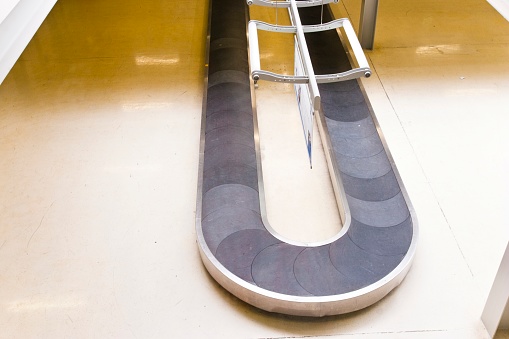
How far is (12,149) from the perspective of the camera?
5.95 metres

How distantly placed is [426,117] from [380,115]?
1.58 feet

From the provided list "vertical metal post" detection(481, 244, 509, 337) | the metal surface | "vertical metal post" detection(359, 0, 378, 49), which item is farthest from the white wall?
"vertical metal post" detection(359, 0, 378, 49)

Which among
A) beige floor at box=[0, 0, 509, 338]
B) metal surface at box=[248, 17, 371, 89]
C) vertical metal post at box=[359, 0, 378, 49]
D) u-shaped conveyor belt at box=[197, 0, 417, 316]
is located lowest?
beige floor at box=[0, 0, 509, 338]

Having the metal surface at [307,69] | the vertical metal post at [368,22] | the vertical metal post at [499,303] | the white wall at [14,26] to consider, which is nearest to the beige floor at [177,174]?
the vertical metal post at [499,303]

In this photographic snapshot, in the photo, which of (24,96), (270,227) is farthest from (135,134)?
(270,227)

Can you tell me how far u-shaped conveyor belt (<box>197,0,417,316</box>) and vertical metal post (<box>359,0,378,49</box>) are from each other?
957 millimetres

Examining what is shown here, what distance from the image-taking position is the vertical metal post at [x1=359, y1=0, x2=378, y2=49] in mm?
7094

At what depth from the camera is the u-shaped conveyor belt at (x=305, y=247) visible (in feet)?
13.8

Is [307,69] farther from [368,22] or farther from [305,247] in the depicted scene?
[368,22]

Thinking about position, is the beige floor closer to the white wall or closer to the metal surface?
the metal surface

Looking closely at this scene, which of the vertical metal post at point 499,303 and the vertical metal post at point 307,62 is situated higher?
the vertical metal post at point 307,62

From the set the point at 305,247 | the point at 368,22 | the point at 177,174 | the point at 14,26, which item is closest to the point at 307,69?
the point at 305,247

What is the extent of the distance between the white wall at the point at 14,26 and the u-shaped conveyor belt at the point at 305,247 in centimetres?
201

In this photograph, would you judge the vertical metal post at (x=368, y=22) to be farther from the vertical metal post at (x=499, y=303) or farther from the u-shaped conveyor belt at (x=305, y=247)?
the vertical metal post at (x=499, y=303)
